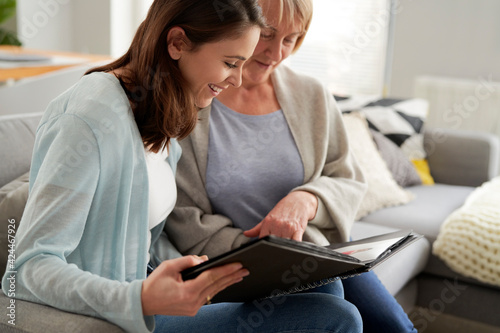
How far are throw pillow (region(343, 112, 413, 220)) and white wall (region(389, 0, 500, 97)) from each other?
1.85 meters

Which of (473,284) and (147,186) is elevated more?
(147,186)

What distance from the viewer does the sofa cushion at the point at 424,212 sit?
87.7 inches

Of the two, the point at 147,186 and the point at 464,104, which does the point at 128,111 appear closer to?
the point at 147,186

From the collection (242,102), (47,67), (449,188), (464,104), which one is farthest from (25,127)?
(464,104)

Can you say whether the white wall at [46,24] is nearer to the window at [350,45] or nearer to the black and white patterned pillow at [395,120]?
the window at [350,45]

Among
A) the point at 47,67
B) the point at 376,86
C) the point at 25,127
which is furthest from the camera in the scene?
the point at 376,86

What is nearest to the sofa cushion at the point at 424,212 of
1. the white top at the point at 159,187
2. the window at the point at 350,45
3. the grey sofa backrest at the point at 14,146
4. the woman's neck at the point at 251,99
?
the woman's neck at the point at 251,99

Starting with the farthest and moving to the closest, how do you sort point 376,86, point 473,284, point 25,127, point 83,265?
point 376,86 → point 473,284 → point 25,127 → point 83,265

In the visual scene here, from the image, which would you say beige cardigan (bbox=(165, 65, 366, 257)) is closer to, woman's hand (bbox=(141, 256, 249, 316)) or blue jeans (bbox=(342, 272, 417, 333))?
blue jeans (bbox=(342, 272, 417, 333))

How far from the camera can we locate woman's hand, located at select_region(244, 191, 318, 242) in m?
1.33

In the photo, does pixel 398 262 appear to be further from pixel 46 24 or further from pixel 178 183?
pixel 46 24

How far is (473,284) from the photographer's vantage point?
2.09 meters

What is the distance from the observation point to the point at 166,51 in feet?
3.45

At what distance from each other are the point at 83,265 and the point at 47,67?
181 cm
